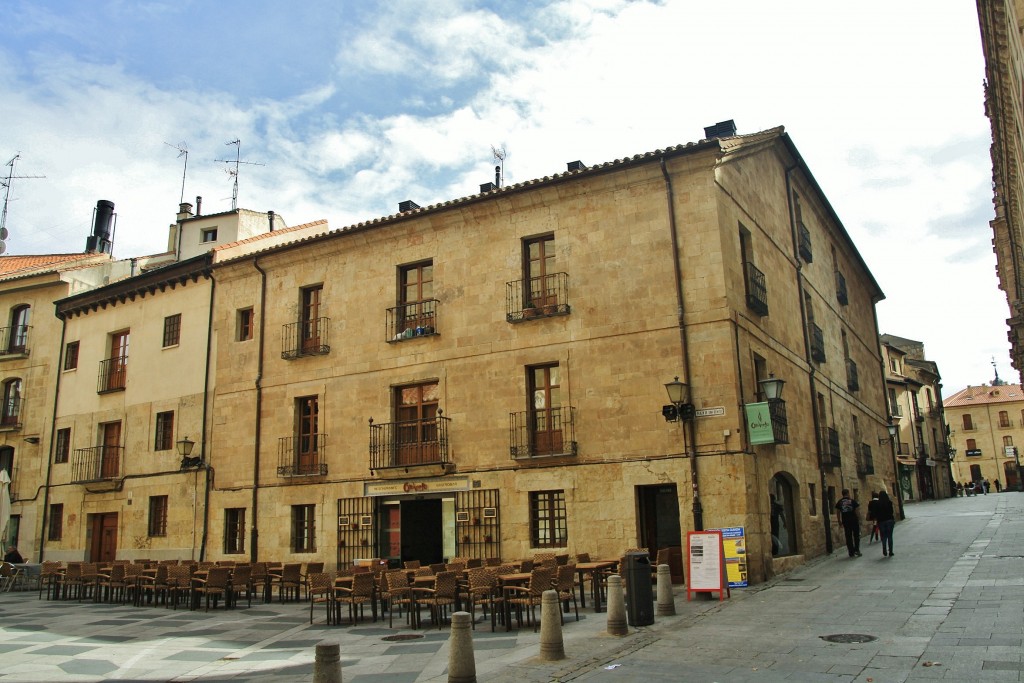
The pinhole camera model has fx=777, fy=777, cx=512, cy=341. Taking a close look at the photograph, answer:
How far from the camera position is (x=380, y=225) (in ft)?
67.3

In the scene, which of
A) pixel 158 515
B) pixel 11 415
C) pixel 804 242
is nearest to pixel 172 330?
pixel 158 515

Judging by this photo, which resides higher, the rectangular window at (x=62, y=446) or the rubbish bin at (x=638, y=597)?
the rectangular window at (x=62, y=446)

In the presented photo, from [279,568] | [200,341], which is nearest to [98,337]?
[200,341]

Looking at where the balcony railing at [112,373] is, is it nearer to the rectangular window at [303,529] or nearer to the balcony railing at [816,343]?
the rectangular window at [303,529]

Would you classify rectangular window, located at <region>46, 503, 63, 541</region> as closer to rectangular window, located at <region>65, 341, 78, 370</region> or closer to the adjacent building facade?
the adjacent building facade

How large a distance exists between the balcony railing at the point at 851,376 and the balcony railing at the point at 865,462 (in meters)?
2.09

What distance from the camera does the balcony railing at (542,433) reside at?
17.0 meters

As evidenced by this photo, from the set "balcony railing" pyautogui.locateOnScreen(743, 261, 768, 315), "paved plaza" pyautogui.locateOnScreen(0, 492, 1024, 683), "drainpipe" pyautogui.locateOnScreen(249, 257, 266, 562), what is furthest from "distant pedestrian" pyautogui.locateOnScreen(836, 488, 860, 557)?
"drainpipe" pyautogui.locateOnScreen(249, 257, 266, 562)

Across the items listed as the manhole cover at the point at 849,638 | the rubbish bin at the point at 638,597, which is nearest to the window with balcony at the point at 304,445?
the rubbish bin at the point at 638,597

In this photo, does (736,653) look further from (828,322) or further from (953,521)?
(953,521)

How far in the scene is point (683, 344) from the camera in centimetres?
1609

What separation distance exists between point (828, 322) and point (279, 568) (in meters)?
18.7

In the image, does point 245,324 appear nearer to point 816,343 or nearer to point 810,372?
point 810,372

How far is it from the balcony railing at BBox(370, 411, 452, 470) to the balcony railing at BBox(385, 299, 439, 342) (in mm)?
2153
